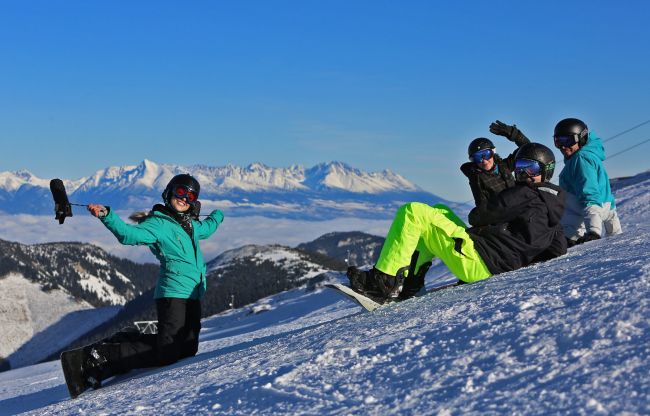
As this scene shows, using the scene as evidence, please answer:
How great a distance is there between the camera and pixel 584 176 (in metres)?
10.4

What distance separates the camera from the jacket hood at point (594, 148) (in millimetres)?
10406

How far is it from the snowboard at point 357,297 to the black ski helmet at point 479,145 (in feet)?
9.16

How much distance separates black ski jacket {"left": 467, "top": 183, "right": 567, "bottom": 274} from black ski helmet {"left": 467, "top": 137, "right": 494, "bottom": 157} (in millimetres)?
1263

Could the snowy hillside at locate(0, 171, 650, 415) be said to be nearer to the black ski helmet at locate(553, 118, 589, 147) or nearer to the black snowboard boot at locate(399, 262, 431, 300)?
the black snowboard boot at locate(399, 262, 431, 300)

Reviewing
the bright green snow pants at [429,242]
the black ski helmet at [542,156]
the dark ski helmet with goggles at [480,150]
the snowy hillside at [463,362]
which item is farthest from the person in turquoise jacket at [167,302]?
the black ski helmet at [542,156]

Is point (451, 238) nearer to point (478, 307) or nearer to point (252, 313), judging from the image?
point (478, 307)

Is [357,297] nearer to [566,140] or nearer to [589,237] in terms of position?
[589,237]

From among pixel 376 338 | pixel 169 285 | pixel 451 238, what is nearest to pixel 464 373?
pixel 376 338

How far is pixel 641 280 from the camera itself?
510 cm

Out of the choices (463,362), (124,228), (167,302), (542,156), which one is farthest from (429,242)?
(124,228)

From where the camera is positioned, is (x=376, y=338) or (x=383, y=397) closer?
(x=383, y=397)

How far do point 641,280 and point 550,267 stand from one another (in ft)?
6.53

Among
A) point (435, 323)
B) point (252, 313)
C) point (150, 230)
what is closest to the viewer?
point (435, 323)

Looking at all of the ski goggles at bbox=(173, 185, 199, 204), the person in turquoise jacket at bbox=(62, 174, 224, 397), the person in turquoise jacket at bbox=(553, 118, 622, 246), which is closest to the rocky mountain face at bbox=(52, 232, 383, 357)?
the person in turquoise jacket at bbox=(553, 118, 622, 246)
